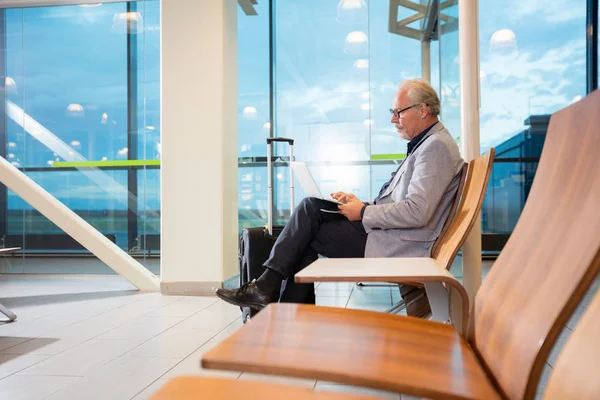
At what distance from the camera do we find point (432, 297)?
5.16 feet

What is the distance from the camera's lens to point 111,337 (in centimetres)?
289

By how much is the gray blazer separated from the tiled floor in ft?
2.10

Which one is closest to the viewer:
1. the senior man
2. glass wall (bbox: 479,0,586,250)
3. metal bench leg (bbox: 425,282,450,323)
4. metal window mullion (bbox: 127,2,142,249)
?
metal bench leg (bbox: 425,282,450,323)

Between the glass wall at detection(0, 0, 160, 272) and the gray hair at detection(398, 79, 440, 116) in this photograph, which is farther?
the glass wall at detection(0, 0, 160, 272)

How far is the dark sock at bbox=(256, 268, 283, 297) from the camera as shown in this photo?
2449mm

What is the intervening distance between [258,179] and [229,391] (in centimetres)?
524

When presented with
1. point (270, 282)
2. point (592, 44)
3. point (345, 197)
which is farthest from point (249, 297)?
point (592, 44)

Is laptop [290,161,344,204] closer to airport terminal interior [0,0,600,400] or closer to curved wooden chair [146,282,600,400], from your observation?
airport terminal interior [0,0,600,400]

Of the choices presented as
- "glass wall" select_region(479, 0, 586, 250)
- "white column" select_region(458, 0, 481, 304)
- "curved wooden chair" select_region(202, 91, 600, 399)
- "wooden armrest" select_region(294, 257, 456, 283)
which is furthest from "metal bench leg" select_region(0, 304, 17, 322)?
"glass wall" select_region(479, 0, 586, 250)

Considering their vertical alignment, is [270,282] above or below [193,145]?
below

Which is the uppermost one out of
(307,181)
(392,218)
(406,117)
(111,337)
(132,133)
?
(132,133)

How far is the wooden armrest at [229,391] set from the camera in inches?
30.5

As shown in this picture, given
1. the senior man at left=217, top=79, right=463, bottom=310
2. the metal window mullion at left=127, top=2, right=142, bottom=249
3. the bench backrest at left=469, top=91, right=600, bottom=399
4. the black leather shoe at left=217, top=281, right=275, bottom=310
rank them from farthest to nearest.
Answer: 1. the metal window mullion at left=127, top=2, right=142, bottom=249
2. the black leather shoe at left=217, top=281, right=275, bottom=310
3. the senior man at left=217, top=79, right=463, bottom=310
4. the bench backrest at left=469, top=91, right=600, bottom=399

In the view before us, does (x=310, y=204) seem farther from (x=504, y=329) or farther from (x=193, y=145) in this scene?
(x=193, y=145)
